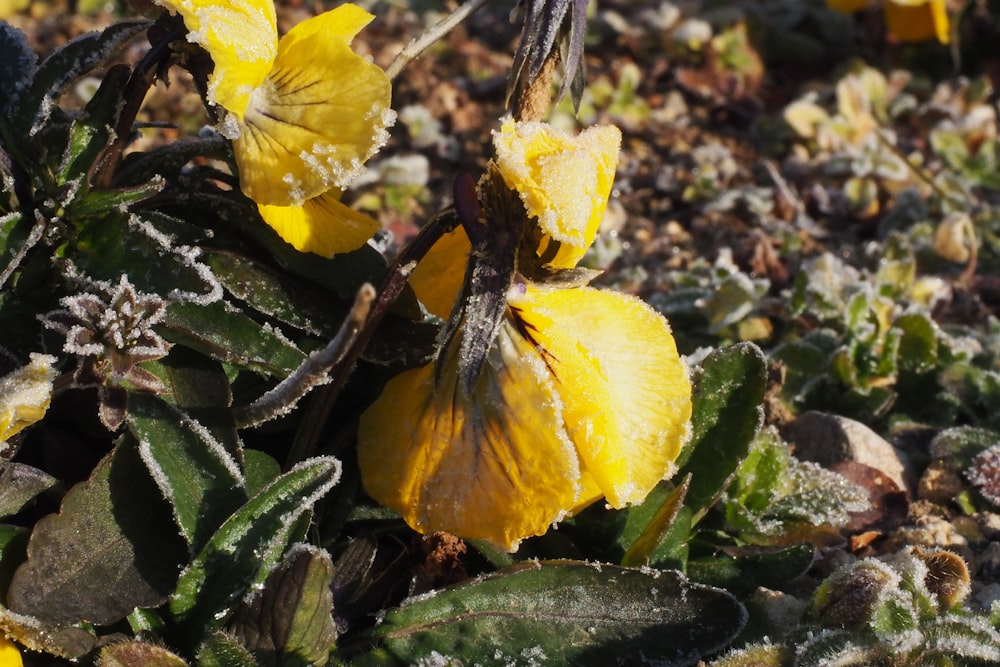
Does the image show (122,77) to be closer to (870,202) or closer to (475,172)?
(475,172)

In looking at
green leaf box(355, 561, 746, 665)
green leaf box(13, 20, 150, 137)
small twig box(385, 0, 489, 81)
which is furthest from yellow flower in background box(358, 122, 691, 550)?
green leaf box(13, 20, 150, 137)

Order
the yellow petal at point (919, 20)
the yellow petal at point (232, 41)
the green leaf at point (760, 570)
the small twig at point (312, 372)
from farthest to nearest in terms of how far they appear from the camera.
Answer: the yellow petal at point (919, 20) < the green leaf at point (760, 570) < the yellow petal at point (232, 41) < the small twig at point (312, 372)

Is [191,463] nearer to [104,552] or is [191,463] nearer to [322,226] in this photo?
[104,552]

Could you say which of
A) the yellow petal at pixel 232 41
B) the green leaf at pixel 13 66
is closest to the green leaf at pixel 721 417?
the yellow petal at pixel 232 41

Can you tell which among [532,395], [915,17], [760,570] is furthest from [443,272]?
[915,17]

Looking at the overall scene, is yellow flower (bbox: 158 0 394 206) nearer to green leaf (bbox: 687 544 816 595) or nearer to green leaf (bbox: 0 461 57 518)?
green leaf (bbox: 0 461 57 518)

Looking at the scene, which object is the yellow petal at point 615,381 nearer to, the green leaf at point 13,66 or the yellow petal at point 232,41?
the yellow petal at point 232,41

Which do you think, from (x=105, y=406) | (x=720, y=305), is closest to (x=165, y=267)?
(x=105, y=406)
